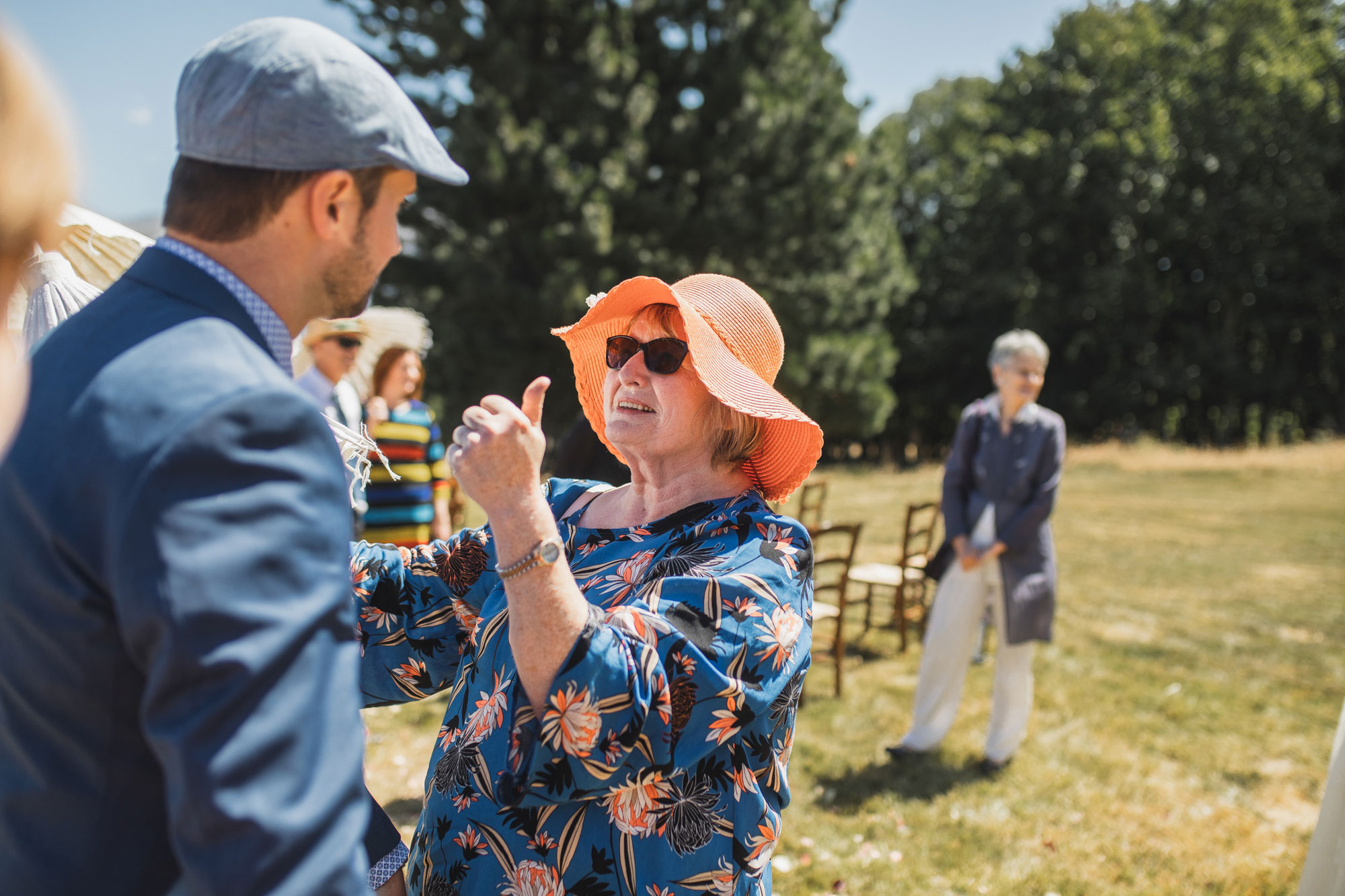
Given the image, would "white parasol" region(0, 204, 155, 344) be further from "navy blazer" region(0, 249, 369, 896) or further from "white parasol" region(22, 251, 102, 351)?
"navy blazer" region(0, 249, 369, 896)

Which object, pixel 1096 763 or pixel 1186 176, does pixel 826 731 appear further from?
pixel 1186 176

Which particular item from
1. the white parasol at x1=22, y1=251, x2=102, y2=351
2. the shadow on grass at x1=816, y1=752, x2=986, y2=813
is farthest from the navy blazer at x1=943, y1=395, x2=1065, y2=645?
the white parasol at x1=22, y1=251, x2=102, y2=351

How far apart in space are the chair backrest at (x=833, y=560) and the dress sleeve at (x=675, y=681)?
222mm

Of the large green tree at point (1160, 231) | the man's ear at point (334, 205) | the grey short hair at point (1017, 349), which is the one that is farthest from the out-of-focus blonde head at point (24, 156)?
the large green tree at point (1160, 231)

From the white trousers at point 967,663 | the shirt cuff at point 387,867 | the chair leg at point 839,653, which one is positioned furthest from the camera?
the chair leg at point 839,653

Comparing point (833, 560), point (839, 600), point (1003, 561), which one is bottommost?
point (839, 600)

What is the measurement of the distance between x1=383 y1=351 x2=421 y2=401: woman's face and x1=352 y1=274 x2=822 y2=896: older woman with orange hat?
347 centimetres

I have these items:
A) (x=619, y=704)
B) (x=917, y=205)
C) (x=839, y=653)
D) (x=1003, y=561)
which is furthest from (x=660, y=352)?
(x=917, y=205)

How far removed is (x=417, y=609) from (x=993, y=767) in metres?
4.15

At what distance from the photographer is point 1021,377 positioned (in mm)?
4711

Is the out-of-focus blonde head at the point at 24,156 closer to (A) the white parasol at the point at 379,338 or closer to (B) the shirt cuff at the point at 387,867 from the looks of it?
(B) the shirt cuff at the point at 387,867

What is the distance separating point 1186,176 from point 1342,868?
118 feet

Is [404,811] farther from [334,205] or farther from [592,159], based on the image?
[592,159]

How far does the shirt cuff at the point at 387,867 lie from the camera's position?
155cm
